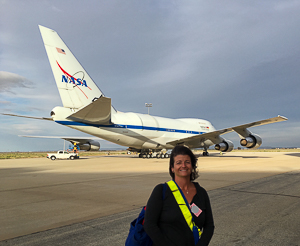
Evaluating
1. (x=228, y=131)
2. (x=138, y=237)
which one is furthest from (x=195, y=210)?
(x=228, y=131)

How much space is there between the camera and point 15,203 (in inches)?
271

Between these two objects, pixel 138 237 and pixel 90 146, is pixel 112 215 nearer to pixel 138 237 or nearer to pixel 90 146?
pixel 138 237

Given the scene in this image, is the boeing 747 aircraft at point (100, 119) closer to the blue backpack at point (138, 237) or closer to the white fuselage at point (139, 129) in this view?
the white fuselage at point (139, 129)

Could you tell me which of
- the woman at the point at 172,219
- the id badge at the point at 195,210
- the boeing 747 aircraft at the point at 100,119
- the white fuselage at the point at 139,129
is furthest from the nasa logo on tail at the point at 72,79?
the id badge at the point at 195,210

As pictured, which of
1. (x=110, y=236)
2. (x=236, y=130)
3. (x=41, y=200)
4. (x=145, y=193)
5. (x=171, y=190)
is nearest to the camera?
(x=171, y=190)

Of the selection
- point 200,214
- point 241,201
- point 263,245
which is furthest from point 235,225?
point 200,214

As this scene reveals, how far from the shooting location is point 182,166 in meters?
2.54

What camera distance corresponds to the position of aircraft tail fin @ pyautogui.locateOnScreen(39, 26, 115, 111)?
68.6 feet

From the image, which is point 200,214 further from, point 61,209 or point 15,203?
point 15,203

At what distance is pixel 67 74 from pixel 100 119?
15.8 feet

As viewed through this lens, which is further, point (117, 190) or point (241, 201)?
point (117, 190)

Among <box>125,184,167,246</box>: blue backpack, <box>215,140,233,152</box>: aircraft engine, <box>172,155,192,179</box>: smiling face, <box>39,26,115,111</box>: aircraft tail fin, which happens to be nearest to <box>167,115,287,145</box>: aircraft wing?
<box>215,140,233,152</box>: aircraft engine

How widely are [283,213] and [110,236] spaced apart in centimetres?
388

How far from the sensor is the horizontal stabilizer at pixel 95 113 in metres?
19.0
